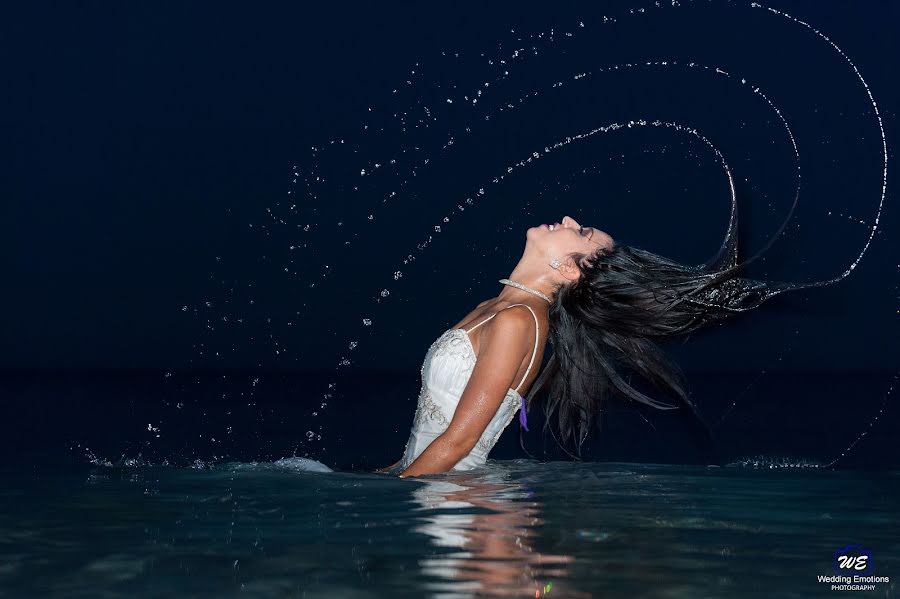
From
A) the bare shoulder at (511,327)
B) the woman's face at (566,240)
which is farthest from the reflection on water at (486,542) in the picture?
the woman's face at (566,240)

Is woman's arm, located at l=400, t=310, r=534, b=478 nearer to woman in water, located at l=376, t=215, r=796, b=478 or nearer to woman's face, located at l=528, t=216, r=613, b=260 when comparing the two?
woman in water, located at l=376, t=215, r=796, b=478

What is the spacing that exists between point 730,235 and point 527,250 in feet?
4.89

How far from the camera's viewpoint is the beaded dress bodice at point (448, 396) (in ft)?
24.6

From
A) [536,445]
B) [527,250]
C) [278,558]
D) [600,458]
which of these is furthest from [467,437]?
[536,445]

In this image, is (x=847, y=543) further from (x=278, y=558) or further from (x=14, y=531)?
(x=14, y=531)

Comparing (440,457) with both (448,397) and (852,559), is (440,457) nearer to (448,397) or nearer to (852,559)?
(448,397)

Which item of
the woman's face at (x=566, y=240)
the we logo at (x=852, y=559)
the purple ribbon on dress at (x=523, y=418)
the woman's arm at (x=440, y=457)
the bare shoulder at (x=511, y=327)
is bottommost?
the we logo at (x=852, y=559)

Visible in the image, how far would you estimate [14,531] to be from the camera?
509 centimetres

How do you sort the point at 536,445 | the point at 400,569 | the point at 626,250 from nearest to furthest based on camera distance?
1. the point at 400,569
2. the point at 626,250
3. the point at 536,445

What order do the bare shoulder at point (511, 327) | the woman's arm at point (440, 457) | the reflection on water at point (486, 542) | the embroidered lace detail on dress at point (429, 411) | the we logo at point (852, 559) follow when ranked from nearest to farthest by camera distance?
the reflection on water at point (486, 542), the we logo at point (852, 559), the woman's arm at point (440, 457), the bare shoulder at point (511, 327), the embroidered lace detail on dress at point (429, 411)

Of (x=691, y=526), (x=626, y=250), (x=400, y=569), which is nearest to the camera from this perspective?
(x=400, y=569)

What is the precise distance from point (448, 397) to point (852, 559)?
3477mm

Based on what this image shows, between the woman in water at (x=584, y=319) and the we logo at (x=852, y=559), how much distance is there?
8.10ft

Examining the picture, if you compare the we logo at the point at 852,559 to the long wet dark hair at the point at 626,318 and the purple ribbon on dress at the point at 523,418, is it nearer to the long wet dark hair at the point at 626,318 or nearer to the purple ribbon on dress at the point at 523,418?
the long wet dark hair at the point at 626,318
